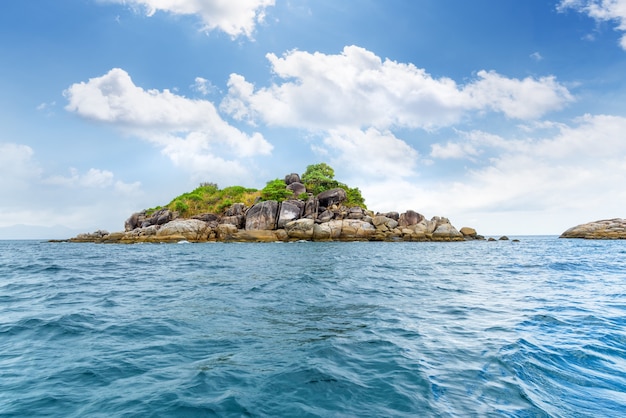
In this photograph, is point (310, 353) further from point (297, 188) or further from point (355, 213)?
point (297, 188)

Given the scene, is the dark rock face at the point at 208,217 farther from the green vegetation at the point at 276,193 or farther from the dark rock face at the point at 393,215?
the dark rock face at the point at 393,215

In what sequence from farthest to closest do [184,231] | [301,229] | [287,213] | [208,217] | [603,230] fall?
1. [603,230]
2. [208,217]
3. [287,213]
4. [184,231]
5. [301,229]

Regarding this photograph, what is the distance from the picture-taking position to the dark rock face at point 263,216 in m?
55.7

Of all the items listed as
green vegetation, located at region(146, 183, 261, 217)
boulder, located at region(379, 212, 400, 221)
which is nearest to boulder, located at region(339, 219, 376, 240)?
boulder, located at region(379, 212, 400, 221)

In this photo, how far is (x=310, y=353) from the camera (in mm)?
6082

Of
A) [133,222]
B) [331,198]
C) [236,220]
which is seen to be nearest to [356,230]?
[331,198]

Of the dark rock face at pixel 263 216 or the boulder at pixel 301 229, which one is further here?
the dark rock face at pixel 263 216

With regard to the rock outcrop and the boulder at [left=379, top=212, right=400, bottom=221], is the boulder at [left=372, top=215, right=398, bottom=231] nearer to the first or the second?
the rock outcrop

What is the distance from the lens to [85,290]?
41.1 feet

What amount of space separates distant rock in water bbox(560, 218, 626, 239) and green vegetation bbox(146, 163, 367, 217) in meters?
44.6

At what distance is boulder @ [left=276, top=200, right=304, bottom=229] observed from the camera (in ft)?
183

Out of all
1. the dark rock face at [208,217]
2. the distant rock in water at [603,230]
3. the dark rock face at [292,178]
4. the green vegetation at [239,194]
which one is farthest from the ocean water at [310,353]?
the distant rock in water at [603,230]

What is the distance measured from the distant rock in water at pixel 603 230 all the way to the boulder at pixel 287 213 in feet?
188

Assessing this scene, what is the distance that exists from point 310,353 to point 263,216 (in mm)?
50454
